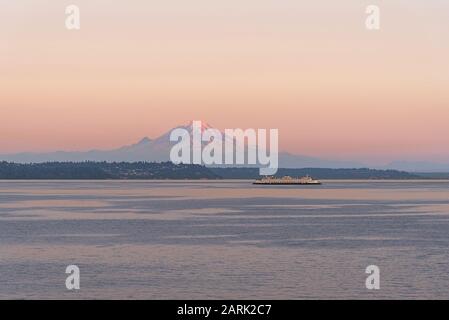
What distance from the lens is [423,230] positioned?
7788 cm

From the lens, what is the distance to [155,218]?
9869 cm

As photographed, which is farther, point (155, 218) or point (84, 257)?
point (155, 218)

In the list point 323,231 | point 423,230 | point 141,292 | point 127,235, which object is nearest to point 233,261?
point 141,292

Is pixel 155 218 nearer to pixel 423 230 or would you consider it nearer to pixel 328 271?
pixel 423 230

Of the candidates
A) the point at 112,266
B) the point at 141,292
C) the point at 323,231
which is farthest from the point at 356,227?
the point at 141,292
